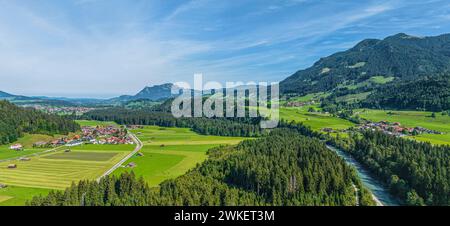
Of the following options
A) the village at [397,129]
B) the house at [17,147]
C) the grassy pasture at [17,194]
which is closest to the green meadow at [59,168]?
the grassy pasture at [17,194]

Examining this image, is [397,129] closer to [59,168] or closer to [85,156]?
[85,156]

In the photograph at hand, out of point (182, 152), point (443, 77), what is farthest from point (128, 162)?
point (443, 77)

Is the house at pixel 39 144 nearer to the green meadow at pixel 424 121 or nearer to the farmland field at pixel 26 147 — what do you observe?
the farmland field at pixel 26 147

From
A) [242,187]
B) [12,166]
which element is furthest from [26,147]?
[242,187]

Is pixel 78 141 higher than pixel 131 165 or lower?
higher
